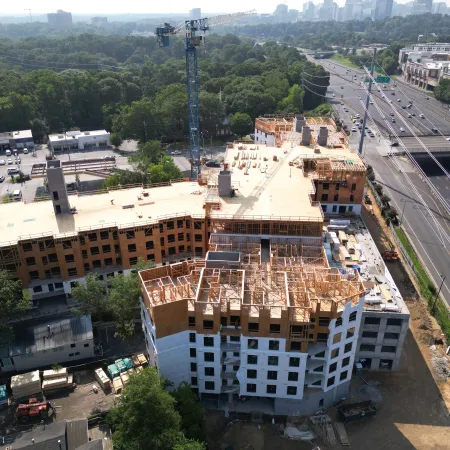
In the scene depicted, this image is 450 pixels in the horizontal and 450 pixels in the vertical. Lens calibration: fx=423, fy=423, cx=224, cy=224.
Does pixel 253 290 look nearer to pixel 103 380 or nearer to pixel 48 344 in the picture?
pixel 103 380

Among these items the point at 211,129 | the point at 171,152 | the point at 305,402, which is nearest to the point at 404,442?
the point at 305,402

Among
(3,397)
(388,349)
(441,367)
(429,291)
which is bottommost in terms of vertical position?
(441,367)

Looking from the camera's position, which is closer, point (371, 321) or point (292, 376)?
point (292, 376)

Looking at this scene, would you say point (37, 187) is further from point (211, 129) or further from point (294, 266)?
point (294, 266)

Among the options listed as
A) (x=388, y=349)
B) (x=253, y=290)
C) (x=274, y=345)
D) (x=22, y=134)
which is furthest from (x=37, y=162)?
(x=388, y=349)

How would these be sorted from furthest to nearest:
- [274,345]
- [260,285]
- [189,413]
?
[260,285], [274,345], [189,413]

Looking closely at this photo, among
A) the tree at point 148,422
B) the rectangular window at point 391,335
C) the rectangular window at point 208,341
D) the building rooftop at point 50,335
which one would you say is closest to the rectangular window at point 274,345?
the rectangular window at point 208,341

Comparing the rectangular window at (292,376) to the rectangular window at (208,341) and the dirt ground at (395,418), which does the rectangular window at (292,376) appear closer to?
the dirt ground at (395,418)
